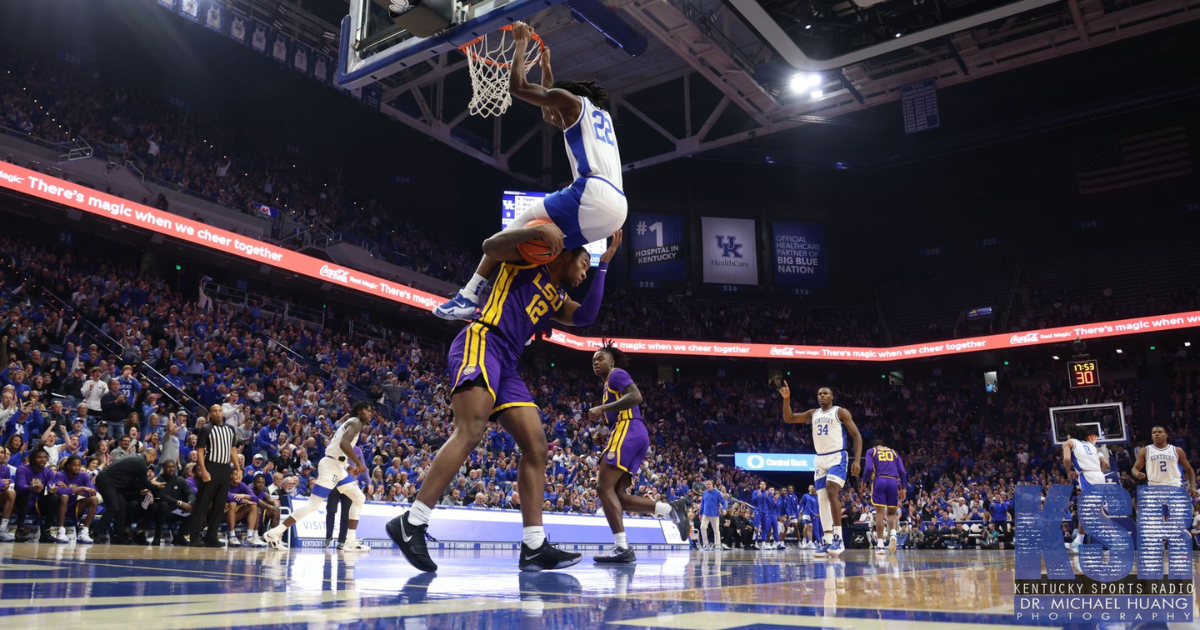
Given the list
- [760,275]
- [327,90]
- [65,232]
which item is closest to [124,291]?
[65,232]

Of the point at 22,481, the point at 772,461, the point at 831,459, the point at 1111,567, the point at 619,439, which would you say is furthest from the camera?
the point at 772,461

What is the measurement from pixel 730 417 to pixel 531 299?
27271 millimetres

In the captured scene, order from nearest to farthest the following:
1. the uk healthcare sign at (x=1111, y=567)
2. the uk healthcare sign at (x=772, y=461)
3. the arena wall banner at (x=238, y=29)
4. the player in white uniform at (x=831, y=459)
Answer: the uk healthcare sign at (x=1111, y=567) → the player in white uniform at (x=831, y=459) → the arena wall banner at (x=238, y=29) → the uk healthcare sign at (x=772, y=461)

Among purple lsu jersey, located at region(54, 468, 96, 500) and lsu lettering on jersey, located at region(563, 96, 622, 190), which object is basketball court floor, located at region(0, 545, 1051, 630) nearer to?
lsu lettering on jersey, located at region(563, 96, 622, 190)

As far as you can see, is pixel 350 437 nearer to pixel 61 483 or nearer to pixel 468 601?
pixel 61 483

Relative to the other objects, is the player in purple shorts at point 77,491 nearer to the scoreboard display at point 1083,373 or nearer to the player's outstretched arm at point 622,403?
the player's outstretched arm at point 622,403

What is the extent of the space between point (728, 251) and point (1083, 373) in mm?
13787

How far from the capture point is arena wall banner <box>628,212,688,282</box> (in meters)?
32.7

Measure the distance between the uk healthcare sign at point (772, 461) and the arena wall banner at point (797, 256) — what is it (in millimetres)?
8625

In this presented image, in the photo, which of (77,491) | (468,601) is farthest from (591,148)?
(77,491)

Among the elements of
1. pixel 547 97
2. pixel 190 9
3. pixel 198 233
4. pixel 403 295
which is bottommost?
pixel 547 97

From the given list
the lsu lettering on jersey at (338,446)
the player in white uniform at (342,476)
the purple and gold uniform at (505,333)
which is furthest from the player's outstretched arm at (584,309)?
the lsu lettering on jersey at (338,446)

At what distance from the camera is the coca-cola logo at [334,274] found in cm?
2134

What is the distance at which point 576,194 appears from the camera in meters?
3.91
